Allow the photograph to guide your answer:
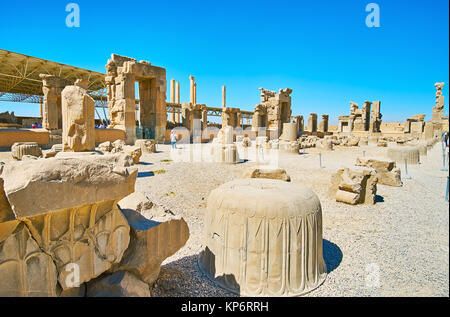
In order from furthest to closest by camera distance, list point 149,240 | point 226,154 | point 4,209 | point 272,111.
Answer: point 272,111 < point 226,154 < point 149,240 < point 4,209

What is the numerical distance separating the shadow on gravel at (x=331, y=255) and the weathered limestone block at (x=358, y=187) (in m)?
2.22

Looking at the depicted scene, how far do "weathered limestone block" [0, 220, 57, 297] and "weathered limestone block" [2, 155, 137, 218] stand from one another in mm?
232

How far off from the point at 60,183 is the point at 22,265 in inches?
24.4

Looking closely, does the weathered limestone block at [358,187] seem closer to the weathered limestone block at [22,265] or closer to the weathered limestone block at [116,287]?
the weathered limestone block at [116,287]

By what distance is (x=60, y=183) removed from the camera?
1748 millimetres

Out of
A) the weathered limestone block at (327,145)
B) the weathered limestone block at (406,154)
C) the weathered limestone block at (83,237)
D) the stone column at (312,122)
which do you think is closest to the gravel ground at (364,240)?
the weathered limestone block at (83,237)

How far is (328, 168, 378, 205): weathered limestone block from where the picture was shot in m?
6.04

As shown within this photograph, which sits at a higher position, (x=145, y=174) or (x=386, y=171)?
(x=386, y=171)

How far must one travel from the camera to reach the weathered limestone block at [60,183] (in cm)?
162

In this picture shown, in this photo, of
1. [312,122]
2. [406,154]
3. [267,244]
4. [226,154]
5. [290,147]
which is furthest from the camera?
[312,122]

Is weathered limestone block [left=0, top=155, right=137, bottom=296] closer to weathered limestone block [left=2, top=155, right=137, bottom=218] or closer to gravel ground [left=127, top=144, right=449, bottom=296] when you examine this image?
weathered limestone block [left=2, top=155, right=137, bottom=218]

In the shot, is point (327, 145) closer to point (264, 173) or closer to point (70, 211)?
point (264, 173)

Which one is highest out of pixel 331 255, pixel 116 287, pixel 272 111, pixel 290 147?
pixel 272 111

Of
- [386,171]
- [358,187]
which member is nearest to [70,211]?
[358,187]
